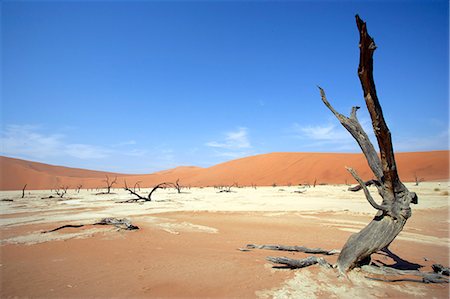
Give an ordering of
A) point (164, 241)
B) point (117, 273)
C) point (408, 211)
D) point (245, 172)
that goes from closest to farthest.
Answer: point (408, 211), point (117, 273), point (164, 241), point (245, 172)

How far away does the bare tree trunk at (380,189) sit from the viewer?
10.8 feet

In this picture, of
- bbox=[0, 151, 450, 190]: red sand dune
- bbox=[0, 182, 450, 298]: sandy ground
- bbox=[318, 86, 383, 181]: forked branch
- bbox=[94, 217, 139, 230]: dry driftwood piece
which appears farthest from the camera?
bbox=[0, 151, 450, 190]: red sand dune

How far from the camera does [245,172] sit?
206ft

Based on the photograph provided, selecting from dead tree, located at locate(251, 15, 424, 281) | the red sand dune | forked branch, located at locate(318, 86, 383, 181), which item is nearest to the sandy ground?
dead tree, located at locate(251, 15, 424, 281)

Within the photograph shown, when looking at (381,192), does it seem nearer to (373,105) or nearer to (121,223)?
(373,105)

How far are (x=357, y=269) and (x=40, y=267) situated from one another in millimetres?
5224

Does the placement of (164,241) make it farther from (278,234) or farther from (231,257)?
(278,234)

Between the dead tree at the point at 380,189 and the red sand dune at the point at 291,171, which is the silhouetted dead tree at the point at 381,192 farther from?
the red sand dune at the point at 291,171

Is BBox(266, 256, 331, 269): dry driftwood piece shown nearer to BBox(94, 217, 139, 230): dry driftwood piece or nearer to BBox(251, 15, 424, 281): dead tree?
BBox(251, 15, 424, 281): dead tree

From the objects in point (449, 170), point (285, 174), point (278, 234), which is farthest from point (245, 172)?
point (278, 234)

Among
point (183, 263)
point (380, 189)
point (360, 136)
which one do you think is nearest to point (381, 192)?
point (380, 189)

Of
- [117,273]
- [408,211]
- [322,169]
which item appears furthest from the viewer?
[322,169]

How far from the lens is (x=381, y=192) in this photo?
149 inches

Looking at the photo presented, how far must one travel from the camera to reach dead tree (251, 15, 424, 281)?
3279mm
